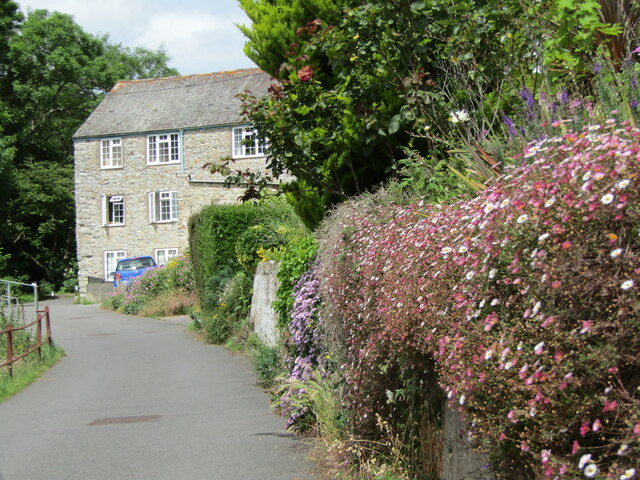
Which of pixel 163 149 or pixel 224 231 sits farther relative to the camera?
pixel 163 149

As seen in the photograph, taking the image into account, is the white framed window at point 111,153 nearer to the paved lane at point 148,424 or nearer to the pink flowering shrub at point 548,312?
the paved lane at point 148,424

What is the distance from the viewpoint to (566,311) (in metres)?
2.94

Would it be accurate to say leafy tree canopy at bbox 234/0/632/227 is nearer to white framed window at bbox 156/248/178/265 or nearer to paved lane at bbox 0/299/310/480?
paved lane at bbox 0/299/310/480

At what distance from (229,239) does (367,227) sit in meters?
12.9

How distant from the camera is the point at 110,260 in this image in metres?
42.0

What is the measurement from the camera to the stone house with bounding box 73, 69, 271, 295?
39188 mm

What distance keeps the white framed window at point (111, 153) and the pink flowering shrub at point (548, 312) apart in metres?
38.7

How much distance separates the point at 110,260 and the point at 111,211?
270 centimetres

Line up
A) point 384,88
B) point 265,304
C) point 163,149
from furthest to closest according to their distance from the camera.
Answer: point 163,149 → point 265,304 → point 384,88

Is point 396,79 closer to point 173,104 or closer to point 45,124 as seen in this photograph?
point 173,104

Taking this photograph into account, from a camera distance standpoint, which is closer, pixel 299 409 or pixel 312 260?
pixel 299 409

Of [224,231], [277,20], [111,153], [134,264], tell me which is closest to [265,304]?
[277,20]

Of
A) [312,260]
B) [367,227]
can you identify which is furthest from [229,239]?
[367,227]

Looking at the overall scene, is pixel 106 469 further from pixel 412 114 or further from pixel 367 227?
Result: pixel 412 114
